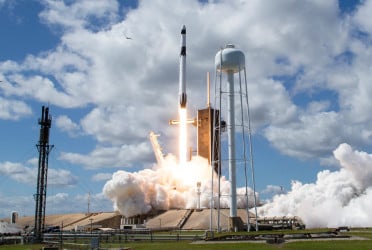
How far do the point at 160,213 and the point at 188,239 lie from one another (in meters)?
52.5

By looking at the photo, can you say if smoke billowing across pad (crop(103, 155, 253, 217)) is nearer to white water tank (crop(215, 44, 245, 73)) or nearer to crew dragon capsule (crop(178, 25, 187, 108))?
crew dragon capsule (crop(178, 25, 187, 108))

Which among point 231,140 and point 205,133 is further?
point 205,133

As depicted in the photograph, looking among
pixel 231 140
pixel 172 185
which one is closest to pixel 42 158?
pixel 231 140

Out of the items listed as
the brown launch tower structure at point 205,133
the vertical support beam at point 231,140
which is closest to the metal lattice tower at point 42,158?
the vertical support beam at point 231,140

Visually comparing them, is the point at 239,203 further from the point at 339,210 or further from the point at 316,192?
the point at 339,210

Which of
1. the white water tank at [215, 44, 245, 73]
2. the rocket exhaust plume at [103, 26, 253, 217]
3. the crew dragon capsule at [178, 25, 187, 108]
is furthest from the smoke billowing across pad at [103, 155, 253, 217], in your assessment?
the white water tank at [215, 44, 245, 73]

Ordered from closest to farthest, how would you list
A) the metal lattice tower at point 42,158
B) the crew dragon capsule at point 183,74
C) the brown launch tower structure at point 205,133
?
the metal lattice tower at point 42,158 < the crew dragon capsule at point 183,74 < the brown launch tower structure at point 205,133

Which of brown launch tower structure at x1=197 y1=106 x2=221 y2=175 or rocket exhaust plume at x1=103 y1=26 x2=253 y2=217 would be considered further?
brown launch tower structure at x1=197 y1=106 x2=221 y2=175

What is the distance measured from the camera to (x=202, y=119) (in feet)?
376

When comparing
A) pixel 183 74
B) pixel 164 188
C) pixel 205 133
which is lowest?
pixel 164 188

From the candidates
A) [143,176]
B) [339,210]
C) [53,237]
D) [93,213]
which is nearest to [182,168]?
[143,176]

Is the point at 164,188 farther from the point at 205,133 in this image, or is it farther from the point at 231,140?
the point at 231,140

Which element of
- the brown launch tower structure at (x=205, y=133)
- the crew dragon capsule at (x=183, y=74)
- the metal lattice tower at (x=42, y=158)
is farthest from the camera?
the brown launch tower structure at (x=205, y=133)

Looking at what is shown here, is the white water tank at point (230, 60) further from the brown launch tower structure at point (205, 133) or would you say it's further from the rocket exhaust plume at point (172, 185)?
the brown launch tower structure at point (205, 133)
